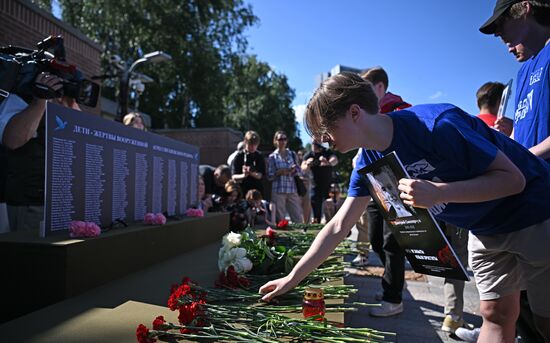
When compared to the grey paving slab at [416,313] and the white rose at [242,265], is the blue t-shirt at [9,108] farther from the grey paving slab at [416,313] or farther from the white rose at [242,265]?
the grey paving slab at [416,313]

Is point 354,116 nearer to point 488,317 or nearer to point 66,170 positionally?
point 488,317

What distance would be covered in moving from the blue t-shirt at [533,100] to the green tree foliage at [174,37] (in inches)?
684

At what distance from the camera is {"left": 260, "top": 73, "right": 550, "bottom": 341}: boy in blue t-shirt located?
120 centimetres

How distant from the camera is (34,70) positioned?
2037mm

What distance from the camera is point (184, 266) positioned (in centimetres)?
255

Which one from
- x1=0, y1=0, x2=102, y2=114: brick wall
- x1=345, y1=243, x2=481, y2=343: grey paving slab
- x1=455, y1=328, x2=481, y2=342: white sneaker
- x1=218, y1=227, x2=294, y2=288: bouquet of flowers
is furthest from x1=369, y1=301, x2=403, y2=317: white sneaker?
x1=0, y1=0, x2=102, y2=114: brick wall

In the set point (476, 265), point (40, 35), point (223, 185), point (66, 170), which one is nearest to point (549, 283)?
point (476, 265)

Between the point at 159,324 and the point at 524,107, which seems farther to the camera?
the point at 524,107

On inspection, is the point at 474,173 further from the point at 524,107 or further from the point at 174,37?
the point at 174,37

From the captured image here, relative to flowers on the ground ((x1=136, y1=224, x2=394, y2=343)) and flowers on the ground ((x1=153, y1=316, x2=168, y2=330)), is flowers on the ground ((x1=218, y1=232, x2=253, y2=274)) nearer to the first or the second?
flowers on the ground ((x1=136, y1=224, x2=394, y2=343))

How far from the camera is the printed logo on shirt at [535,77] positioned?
1.74 metres

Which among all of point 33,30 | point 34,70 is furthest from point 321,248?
point 33,30

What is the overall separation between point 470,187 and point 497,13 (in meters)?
0.97

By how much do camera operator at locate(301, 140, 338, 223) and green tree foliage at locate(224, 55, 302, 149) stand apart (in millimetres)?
27707
